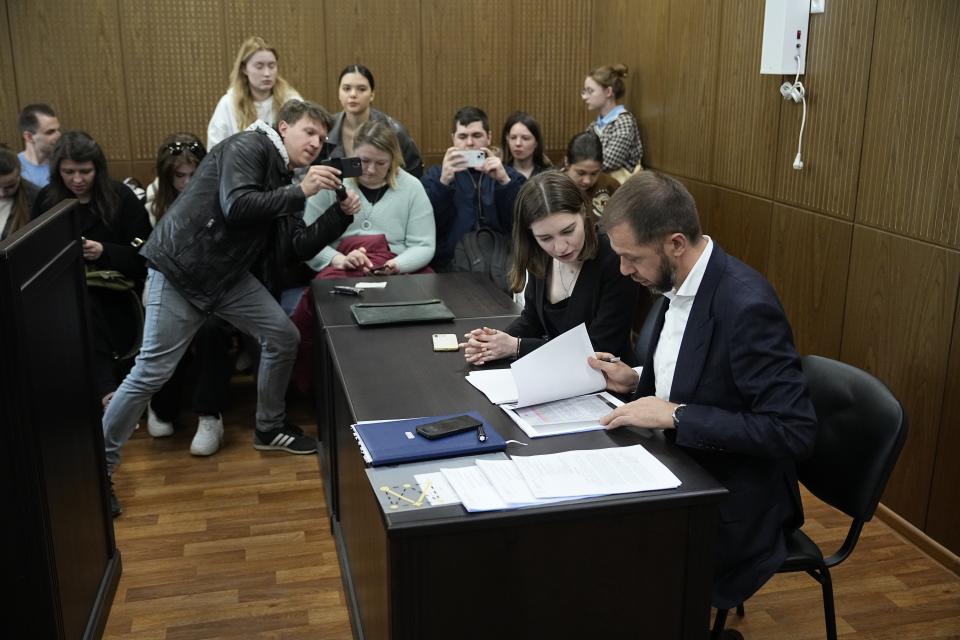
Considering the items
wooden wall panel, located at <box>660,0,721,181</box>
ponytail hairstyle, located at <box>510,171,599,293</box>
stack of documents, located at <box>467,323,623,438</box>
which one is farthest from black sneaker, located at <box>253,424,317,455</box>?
wooden wall panel, located at <box>660,0,721,181</box>

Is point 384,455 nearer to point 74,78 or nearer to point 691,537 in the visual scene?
point 691,537

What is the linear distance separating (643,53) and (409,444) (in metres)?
4.33

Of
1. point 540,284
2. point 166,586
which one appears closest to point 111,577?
point 166,586

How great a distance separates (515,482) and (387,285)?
2.19m

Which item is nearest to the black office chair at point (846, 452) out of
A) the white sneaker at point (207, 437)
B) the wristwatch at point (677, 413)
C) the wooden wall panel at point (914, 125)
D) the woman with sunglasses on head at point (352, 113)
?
the wristwatch at point (677, 413)

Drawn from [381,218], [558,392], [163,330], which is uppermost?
[381,218]

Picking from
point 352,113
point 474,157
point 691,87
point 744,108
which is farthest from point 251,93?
point 744,108

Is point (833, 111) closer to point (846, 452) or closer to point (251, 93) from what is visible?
point (846, 452)

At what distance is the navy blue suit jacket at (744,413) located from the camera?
7.13 ft

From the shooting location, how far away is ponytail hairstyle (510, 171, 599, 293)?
292cm

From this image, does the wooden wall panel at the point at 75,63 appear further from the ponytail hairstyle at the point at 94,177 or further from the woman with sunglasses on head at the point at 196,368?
the ponytail hairstyle at the point at 94,177

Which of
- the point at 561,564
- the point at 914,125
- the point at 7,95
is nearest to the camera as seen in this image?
the point at 561,564

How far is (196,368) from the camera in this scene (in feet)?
15.6

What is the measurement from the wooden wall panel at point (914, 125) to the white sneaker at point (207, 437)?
309 cm
